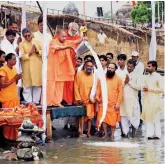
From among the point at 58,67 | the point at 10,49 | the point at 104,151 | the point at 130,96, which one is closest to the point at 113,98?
the point at 130,96

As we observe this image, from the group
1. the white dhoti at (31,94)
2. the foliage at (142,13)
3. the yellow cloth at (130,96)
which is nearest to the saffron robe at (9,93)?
the white dhoti at (31,94)

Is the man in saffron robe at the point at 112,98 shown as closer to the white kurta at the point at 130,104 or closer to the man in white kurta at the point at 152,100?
the white kurta at the point at 130,104

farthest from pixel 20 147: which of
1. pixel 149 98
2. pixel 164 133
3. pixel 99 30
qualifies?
pixel 99 30

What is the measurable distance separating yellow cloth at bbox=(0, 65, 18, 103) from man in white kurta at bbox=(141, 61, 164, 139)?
2757mm

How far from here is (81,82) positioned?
11672mm

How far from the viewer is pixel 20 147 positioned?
877cm

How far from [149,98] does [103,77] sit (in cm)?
112

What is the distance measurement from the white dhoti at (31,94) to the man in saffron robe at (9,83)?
863 mm

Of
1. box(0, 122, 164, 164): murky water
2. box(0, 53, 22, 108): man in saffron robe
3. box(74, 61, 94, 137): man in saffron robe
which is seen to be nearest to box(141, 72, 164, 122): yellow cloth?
box(0, 122, 164, 164): murky water

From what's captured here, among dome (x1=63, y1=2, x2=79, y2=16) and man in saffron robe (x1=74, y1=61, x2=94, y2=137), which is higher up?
dome (x1=63, y1=2, x2=79, y2=16)

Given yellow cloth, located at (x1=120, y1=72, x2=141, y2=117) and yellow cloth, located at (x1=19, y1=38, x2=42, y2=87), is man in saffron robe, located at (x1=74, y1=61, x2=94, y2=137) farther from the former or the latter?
yellow cloth, located at (x1=19, y1=38, x2=42, y2=87)

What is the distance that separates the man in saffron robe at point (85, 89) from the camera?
11.6 meters

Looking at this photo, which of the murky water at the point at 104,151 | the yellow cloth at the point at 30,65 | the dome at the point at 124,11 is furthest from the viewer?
the dome at the point at 124,11

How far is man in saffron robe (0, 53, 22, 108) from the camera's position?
10.1m
